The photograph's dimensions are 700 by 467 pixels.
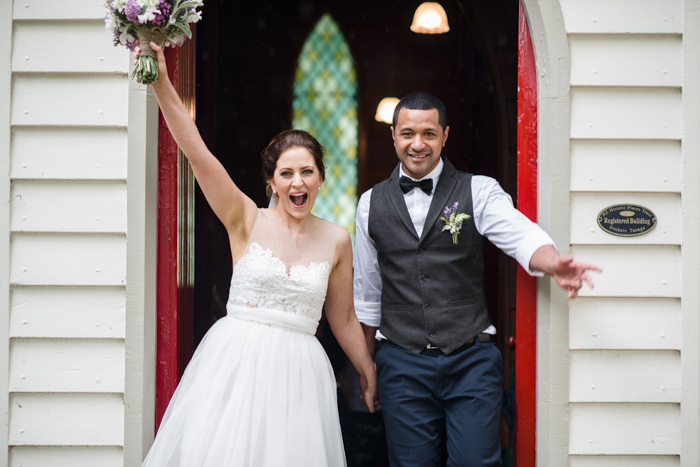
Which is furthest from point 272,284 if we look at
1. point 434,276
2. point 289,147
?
point 434,276

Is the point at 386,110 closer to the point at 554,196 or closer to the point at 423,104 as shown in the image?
the point at 423,104

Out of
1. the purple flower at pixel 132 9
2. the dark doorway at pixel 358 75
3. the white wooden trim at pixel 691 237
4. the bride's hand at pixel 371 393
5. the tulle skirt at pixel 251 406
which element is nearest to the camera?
the purple flower at pixel 132 9

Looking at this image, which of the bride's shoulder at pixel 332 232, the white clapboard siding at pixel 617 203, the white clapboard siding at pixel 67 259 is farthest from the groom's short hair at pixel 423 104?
the white clapboard siding at pixel 67 259

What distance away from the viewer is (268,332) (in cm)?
274

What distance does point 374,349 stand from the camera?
10.6 feet

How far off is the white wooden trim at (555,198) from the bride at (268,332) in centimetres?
84

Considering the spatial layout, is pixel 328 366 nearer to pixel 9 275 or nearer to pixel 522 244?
pixel 522 244

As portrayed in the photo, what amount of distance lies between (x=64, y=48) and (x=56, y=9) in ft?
0.54

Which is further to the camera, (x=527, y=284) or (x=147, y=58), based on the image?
(x=527, y=284)

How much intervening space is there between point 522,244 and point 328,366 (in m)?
0.93

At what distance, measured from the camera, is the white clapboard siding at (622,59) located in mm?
2871

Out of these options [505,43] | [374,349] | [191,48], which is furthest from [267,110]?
[374,349]

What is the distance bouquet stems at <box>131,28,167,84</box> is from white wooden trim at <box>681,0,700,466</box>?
209cm

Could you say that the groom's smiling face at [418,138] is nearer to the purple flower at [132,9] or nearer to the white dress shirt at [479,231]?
the white dress shirt at [479,231]
